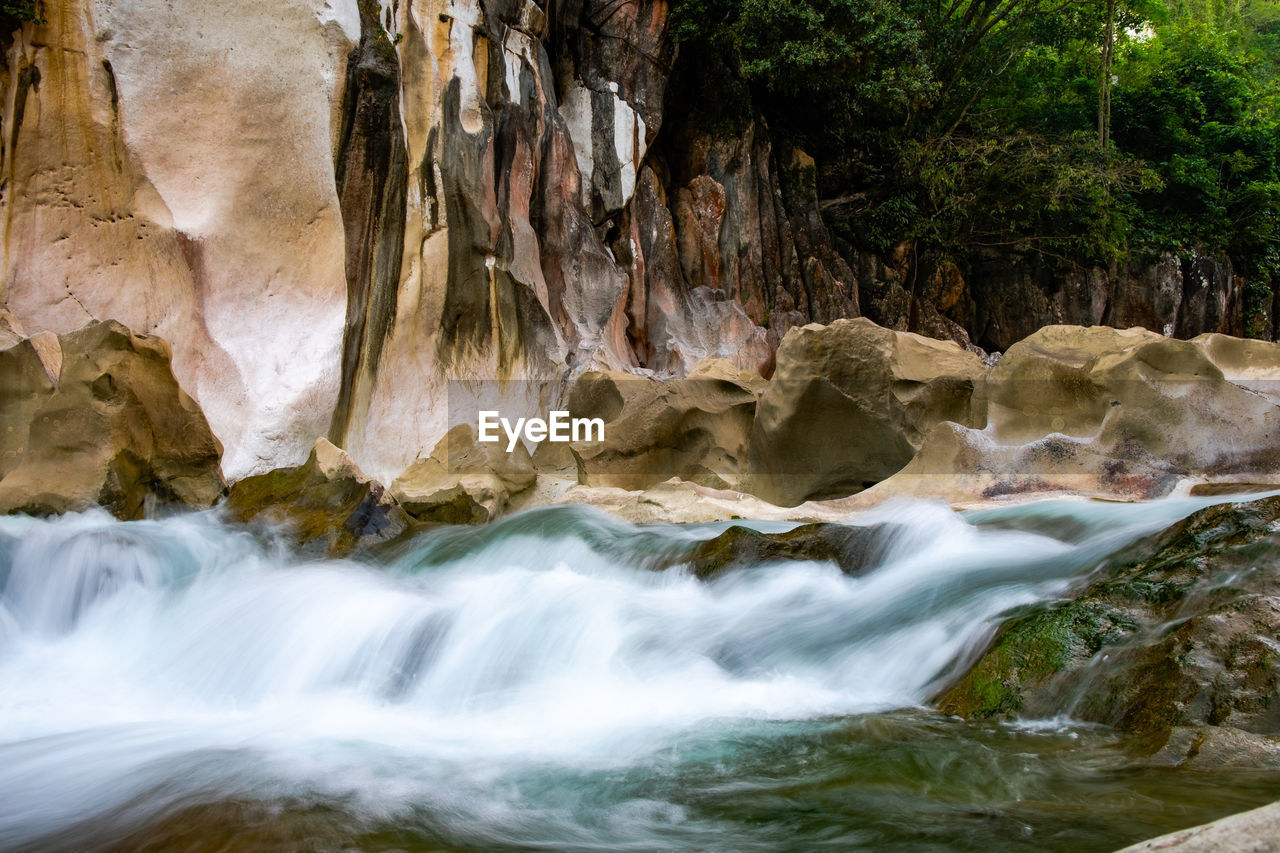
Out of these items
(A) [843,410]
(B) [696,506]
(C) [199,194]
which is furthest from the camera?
(C) [199,194]

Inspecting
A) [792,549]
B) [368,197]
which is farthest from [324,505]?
[368,197]

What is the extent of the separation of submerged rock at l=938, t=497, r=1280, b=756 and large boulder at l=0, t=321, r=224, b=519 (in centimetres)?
552

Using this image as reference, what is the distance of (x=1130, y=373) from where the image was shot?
657 centimetres

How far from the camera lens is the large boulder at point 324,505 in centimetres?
626

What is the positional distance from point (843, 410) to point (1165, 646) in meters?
4.62

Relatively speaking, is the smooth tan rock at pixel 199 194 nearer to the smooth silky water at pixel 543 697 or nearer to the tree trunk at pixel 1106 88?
the smooth silky water at pixel 543 697

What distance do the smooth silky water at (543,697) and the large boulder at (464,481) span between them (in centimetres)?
76

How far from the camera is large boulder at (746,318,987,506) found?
7430 mm

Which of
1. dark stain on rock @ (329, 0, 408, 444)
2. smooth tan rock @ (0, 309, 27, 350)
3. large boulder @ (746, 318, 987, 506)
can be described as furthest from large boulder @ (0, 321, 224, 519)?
large boulder @ (746, 318, 987, 506)

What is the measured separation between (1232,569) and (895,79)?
43.2 ft

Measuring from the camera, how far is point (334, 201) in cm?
901

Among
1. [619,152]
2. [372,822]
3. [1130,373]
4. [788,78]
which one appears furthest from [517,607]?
[788,78]

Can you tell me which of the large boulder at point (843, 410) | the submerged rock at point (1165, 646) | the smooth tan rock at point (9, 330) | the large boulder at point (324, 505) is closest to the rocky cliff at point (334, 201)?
the smooth tan rock at point (9, 330)

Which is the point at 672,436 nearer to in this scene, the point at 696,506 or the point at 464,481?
the point at 696,506
